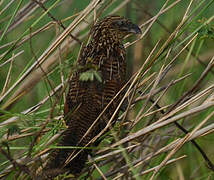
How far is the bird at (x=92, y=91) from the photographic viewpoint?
2.12 metres

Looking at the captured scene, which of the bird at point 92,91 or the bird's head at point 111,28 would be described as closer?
the bird at point 92,91

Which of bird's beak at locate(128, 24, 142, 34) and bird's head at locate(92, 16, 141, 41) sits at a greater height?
bird's head at locate(92, 16, 141, 41)

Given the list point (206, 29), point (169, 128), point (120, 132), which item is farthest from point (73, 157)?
point (169, 128)

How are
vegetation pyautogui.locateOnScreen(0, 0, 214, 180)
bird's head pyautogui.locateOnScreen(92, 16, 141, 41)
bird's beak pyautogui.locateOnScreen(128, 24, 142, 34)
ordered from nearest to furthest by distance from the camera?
vegetation pyautogui.locateOnScreen(0, 0, 214, 180), bird's beak pyautogui.locateOnScreen(128, 24, 142, 34), bird's head pyautogui.locateOnScreen(92, 16, 141, 41)

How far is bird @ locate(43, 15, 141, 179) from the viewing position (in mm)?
2125

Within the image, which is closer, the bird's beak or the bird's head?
the bird's beak

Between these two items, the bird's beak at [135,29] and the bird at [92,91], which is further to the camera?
the bird's beak at [135,29]

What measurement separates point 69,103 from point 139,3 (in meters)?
0.92

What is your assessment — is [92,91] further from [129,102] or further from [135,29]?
[135,29]

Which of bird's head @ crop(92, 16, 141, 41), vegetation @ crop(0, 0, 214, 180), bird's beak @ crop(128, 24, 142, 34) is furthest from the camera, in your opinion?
bird's head @ crop(92, 16, 141, 41)

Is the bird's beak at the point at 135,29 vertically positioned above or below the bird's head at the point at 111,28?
below

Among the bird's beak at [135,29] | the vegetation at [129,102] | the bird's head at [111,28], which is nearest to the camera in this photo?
the vegetation at [129,102]

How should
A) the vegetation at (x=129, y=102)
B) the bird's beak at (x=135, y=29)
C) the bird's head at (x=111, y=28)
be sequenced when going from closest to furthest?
the vegetation at (x=129, y=102) → the bird's beak at (x=135, y=29) → the bird's head at (x=111, y=28)

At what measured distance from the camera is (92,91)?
2463mm
